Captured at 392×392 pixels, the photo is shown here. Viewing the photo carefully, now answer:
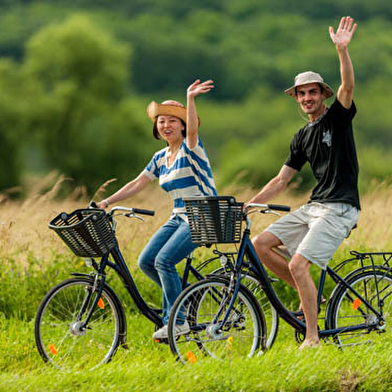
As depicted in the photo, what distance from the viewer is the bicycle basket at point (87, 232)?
16.8 ft

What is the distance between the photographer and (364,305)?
19.6 feet

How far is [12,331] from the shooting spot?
248 inches

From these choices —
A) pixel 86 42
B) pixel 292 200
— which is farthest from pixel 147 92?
pixel 292 200

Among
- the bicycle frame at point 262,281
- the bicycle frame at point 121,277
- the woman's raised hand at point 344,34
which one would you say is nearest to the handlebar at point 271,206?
the bicycle frame at point 262,281

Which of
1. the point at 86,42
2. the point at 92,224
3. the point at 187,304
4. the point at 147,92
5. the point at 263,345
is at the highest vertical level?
the point at 86,42

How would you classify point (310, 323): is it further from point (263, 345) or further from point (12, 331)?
point (12, 331)

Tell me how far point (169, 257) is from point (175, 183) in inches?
22.6

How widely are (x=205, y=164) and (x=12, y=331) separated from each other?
7.31 ft

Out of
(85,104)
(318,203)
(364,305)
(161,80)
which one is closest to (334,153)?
(318,203)

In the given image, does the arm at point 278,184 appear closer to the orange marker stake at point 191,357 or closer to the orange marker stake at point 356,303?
the orange marker stake at point 356,303

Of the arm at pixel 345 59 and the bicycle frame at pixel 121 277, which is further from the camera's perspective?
the bicycle frame at pixel 121 277

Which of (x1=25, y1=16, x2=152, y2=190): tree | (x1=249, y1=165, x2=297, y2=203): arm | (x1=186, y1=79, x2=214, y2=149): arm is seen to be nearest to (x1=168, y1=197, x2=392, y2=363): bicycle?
(x1=249, y1=165, x2=297, y2=203): arm

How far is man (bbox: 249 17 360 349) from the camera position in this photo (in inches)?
214

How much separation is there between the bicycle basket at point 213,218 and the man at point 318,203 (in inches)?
21.0
